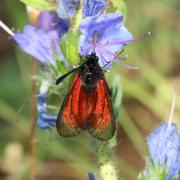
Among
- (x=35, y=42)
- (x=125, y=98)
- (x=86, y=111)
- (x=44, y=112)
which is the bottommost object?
(x=125, y=98)

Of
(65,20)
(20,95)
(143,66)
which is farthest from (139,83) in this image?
(65,20)

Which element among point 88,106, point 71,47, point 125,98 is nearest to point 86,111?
point 88,106

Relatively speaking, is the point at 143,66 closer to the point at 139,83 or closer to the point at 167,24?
the point at 139,83

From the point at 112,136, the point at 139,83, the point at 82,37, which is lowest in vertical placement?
the point at 139,83

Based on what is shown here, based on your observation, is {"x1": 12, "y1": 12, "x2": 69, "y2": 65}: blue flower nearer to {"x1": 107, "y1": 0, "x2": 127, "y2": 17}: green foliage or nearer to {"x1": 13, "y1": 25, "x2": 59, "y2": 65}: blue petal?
{"x1": 13, "y1": 25, "x2": 59, "y2": 65}: blue petal

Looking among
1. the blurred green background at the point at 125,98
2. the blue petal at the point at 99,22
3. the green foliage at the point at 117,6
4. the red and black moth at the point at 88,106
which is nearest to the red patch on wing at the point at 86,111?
the red and black moth at the point at 88,106

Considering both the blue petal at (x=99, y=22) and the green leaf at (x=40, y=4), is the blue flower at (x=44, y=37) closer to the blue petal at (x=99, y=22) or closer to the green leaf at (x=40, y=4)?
the green leaf at (x=40, y=4)

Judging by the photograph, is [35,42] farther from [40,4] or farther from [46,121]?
[46,121]

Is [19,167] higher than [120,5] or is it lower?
lower
